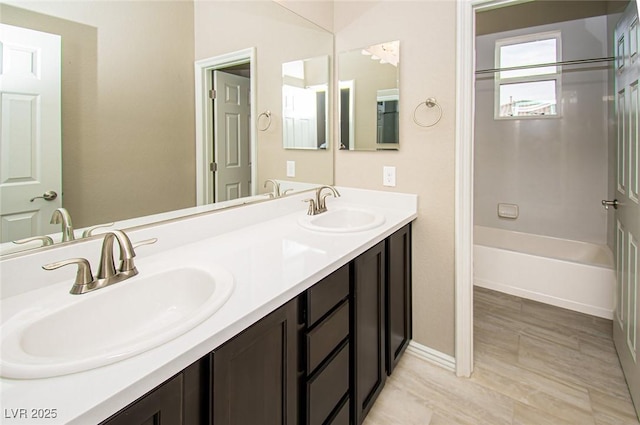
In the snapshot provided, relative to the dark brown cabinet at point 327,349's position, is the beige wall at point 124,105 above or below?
above

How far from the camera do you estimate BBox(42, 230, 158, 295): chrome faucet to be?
2.86 ft

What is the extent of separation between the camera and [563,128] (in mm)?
3066

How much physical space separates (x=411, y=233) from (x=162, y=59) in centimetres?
149

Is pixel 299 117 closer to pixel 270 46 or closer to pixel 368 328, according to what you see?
pixel 270 46

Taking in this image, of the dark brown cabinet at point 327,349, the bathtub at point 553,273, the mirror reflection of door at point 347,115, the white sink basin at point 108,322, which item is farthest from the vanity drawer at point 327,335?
the bathtub at point 553,273

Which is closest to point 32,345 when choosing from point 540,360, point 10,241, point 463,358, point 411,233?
point 10,241

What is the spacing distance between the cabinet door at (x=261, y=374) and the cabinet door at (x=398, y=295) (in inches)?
31.3

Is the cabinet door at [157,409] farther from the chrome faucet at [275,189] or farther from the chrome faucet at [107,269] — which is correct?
the chrome faucet at [275,189]

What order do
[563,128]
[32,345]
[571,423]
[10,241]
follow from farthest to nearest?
[563,128], [571,423], [10,241], [32,345]

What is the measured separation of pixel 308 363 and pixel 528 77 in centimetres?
342

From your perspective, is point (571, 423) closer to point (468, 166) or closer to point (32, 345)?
point (468, 166)

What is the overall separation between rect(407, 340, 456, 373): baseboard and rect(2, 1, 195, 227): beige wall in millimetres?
1532

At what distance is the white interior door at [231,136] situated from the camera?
1.43 m

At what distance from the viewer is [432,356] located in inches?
77.1
